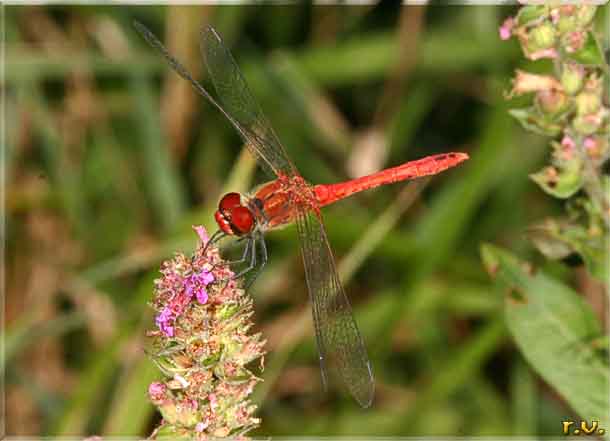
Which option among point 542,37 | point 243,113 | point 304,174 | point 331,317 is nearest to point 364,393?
point 331,317

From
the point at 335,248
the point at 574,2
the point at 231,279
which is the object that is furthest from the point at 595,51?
the point at 335,248

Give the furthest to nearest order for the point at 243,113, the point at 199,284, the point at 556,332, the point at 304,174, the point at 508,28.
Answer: the point at 304,174, the point at 243,113, the point at 556,332, the point at 508,28, the point at 199,284

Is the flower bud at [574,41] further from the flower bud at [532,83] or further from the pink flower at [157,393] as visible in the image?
the pink flower at [157,393]

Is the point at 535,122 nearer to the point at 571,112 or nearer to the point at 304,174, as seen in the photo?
the point at 571,112

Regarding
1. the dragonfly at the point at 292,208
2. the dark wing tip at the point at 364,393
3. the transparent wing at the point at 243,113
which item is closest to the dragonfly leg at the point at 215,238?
the dragonfly at the point at 292,208

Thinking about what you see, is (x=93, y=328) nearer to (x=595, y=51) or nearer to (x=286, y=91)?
(x=286, y=91)

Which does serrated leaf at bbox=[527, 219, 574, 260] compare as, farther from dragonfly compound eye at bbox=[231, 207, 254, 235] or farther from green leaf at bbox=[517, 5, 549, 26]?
dragonfly compound eye at bbox=[231, 207, 254, 235]
